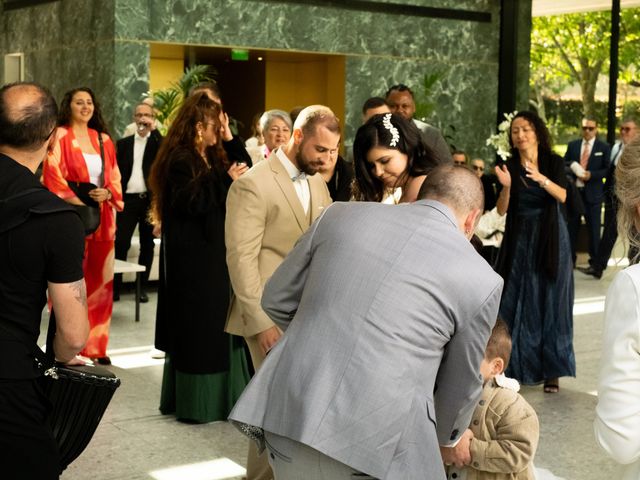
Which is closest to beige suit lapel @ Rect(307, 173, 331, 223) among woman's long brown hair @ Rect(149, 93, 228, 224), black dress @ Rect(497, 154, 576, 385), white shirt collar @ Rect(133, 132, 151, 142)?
woman's long brown hair @ Rect(149, 93, 228, 224)

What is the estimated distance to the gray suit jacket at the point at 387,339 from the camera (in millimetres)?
2562

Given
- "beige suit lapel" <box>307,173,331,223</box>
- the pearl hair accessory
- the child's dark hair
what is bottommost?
the child's dark hair

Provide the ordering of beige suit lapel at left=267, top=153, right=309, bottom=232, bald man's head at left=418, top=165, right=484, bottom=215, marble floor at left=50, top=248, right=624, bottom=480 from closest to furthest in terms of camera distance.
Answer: bald man's head at left=418, top=165, right=484, bottom=215 → beige suit lapel at left=267, top=153, right=309, bottom=232 → marble floor at left=50, top=248, right=624, bottom=480

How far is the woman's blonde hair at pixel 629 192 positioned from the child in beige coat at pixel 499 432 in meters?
1.11

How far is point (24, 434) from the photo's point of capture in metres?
2.91

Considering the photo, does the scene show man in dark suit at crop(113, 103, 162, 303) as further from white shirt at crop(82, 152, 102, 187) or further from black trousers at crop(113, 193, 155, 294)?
white shirt at crop(82, 152, 102, 187)

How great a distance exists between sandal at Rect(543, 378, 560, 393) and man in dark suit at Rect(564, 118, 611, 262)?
609 cm

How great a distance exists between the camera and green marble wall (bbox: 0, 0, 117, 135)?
450 inches

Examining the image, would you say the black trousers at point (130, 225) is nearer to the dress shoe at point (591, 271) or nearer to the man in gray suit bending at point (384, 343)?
the dress shoe at point (591, 271)

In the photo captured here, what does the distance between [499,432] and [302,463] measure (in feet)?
3.30

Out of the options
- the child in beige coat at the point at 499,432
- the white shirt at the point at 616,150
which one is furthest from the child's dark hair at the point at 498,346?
the white shirt at the point at 616,150

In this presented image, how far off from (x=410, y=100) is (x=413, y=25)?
625cm

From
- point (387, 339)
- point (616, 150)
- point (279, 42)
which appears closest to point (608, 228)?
point (616, 150)

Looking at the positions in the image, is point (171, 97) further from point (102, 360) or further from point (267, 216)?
point (267, 216)
